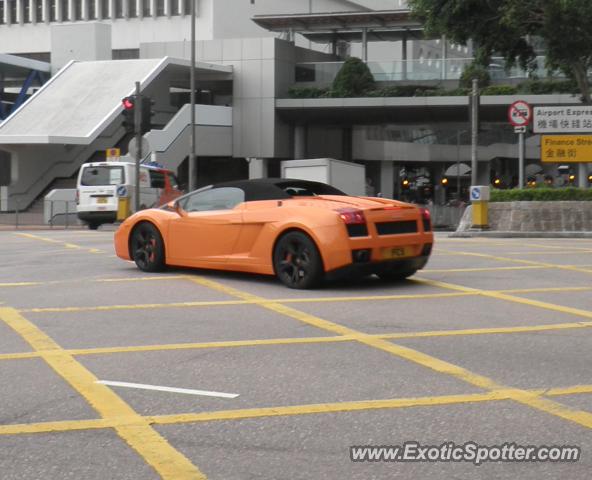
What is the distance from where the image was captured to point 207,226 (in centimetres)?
1205

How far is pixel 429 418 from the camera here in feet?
17.5

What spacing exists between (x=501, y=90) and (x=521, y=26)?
19560 millimetres

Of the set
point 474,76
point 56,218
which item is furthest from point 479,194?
point 474,76

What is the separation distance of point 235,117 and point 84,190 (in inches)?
903

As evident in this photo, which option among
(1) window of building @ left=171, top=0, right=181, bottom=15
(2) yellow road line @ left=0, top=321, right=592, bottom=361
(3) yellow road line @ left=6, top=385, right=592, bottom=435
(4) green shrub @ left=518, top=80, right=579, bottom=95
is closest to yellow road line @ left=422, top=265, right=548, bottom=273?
(2) yellow road line @ left=0, top=321, right=592, bottom=361

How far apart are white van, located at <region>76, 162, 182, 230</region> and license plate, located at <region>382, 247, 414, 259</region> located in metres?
18.1

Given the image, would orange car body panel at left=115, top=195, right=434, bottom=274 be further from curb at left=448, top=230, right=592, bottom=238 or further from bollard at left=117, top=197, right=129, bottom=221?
bollard at left=117, top=197, right=129, bottom=221

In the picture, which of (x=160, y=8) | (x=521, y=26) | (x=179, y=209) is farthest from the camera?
(x=160, y=8)

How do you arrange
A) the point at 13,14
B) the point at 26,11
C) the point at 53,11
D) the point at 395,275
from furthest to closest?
the point at 13,14, the point at 26,11, the point at 53,11, the point at 395,275

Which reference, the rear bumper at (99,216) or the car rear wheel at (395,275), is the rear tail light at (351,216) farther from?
the rear bumper at (99,216)

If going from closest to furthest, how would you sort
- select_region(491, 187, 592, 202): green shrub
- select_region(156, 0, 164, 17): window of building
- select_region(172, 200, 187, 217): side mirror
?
select_region(172, 200, 187, 217): side mirror → select_region(491, 187, 592, 202): green shrub → select_region(156, 0, 164, 17): window of building

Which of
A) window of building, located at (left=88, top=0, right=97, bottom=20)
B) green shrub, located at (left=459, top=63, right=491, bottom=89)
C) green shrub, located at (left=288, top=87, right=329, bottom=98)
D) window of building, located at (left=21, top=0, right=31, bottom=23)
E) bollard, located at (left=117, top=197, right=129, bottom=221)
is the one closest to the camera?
bollard, located at (left=117, top=197, right=129, bottom=221)

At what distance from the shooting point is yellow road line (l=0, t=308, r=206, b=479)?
4519 millimetres

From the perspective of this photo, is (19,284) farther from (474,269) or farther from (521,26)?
(521,26)
